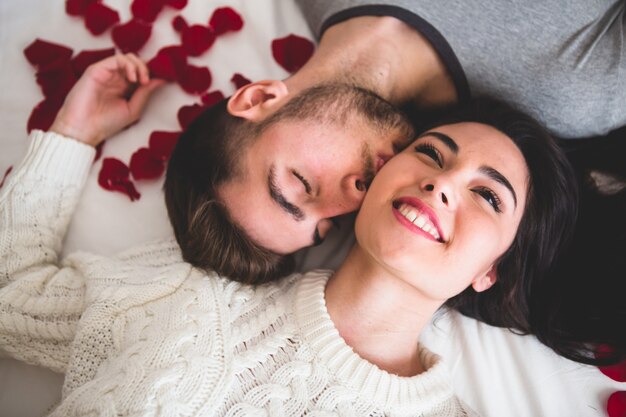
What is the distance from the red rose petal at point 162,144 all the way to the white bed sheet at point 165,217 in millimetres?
69

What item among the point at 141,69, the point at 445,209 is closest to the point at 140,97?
the point at 141,69

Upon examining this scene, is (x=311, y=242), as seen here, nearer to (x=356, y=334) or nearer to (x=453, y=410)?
(x=356, y=334)

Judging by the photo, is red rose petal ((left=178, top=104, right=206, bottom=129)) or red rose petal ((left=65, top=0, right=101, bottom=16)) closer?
red rose petal ((left=178, top=104, right=206, bottom=129))

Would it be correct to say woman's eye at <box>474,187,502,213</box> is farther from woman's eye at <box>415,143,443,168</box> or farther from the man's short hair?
the man's short hair

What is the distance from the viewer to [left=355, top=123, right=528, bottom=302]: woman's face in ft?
3.66

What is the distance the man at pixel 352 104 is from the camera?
1.29 meters

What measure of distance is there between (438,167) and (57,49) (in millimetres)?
1466

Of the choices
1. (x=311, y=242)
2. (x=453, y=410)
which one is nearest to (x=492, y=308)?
(x=453, y=410)

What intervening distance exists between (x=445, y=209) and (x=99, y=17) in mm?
1496

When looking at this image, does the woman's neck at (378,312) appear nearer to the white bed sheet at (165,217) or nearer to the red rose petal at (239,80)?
the white bed sheet at (165,217)

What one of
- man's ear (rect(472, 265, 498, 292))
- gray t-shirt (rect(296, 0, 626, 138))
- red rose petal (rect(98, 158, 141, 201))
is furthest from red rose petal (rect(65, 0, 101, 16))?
man's ear (rect(472, 265, 498, 292))

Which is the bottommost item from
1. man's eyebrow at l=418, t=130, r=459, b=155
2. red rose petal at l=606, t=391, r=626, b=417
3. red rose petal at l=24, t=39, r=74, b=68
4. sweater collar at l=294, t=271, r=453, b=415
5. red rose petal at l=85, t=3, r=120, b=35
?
red rose petal at l=606, t=391, r=626, b=417

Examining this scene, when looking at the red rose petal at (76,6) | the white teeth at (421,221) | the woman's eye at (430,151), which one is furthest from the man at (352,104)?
the red rose petal at (76,6)

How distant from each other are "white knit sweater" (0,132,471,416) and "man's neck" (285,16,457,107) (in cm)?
63
